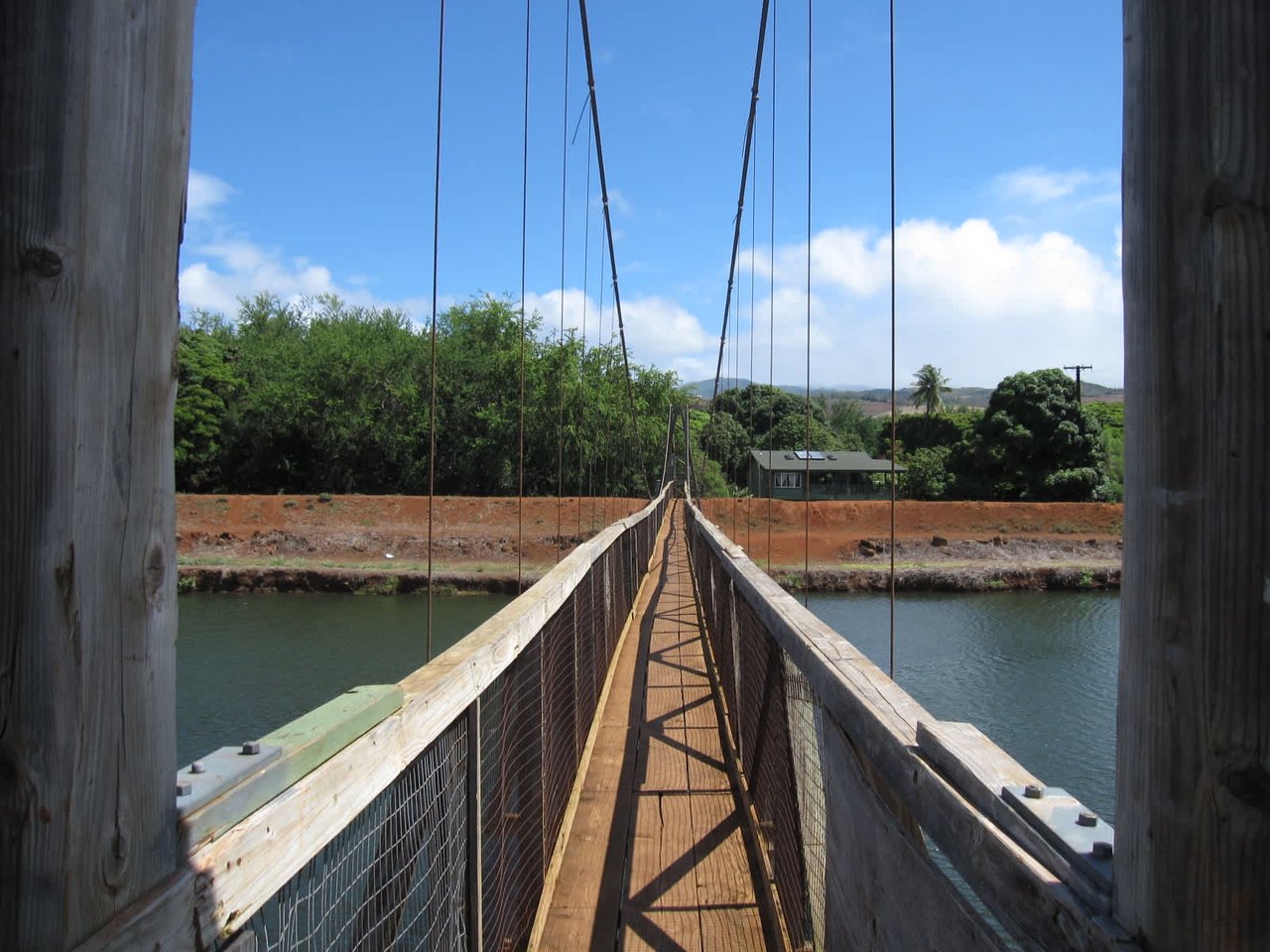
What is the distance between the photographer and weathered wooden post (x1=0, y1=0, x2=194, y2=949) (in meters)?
0.62

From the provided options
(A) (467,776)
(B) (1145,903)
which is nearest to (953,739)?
A: (B) (1145,903)

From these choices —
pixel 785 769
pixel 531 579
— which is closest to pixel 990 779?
pixel 785 769

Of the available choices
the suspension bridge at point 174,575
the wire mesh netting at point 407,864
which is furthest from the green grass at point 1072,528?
the suspension bridge at point 174,575

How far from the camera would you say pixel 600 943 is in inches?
82.4

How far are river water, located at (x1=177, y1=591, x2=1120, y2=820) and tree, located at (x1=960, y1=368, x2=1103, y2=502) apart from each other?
33.1 feet

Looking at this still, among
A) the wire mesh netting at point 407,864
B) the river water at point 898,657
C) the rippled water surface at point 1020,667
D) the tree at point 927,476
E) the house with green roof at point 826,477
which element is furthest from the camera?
the house with green roof at point 826,477

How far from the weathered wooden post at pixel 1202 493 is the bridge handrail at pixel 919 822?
0.23 ft

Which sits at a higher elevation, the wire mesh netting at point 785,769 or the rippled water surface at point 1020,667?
the wire mesh netting at point 785,769

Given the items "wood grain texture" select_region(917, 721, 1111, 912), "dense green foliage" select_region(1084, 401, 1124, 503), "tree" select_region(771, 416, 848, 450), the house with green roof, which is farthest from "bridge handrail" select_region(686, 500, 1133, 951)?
"tree" select_region(771, 416, 848, 450)

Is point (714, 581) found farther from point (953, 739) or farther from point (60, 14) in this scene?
point (60, 14)

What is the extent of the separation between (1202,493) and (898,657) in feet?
42.9

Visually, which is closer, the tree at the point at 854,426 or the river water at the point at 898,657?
the river water at the point at 898,657

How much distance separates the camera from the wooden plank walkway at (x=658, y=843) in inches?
85.5

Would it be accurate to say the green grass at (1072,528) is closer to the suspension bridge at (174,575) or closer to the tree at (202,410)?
the tree at (202,410)
